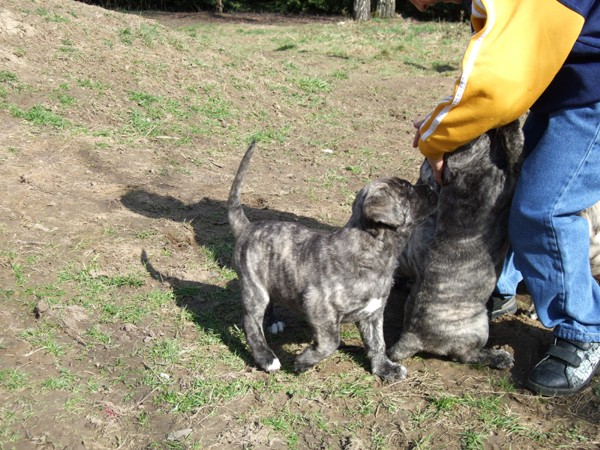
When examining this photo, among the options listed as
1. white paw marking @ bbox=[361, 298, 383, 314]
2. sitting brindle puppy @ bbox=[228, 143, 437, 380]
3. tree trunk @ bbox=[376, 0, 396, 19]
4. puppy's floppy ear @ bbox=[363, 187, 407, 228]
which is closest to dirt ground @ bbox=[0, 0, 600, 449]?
sitting brindle puppy @ bbox=[228, 143, 437, 380]

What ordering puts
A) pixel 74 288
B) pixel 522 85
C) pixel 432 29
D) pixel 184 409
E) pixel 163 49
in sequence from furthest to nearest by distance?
pixel 432 29
pixel 163 49
pixel 74 288
pixel 184 409
pixel 522 85

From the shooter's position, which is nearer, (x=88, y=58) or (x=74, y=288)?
(x=74, y=288)

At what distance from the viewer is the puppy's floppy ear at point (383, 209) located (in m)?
A: 4.36

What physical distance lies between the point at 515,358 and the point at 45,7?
364 inches

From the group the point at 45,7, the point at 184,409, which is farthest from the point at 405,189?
the point at 45,7

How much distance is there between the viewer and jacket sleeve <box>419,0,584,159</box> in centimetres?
375

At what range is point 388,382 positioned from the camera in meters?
4.64

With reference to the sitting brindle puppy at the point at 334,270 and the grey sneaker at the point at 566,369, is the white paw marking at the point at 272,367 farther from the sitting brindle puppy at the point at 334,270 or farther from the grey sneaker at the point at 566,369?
the grey sneaker at the point at 566,369

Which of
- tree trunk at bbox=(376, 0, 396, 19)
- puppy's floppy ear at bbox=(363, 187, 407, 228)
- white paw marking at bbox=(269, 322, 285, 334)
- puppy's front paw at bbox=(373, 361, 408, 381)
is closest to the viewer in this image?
puppy's floppy ear at bbox=(363, 187, 407, 228)

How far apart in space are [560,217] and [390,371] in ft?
4.93

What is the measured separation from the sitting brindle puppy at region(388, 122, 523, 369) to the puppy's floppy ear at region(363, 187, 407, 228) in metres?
0.37

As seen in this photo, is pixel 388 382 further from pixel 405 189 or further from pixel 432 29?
pixel 432 29

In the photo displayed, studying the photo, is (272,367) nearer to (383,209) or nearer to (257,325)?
(257,325)

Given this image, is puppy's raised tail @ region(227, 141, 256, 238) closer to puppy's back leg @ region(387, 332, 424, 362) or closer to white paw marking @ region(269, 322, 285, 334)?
white paw marking @ region(269, 322, 285, 334)
